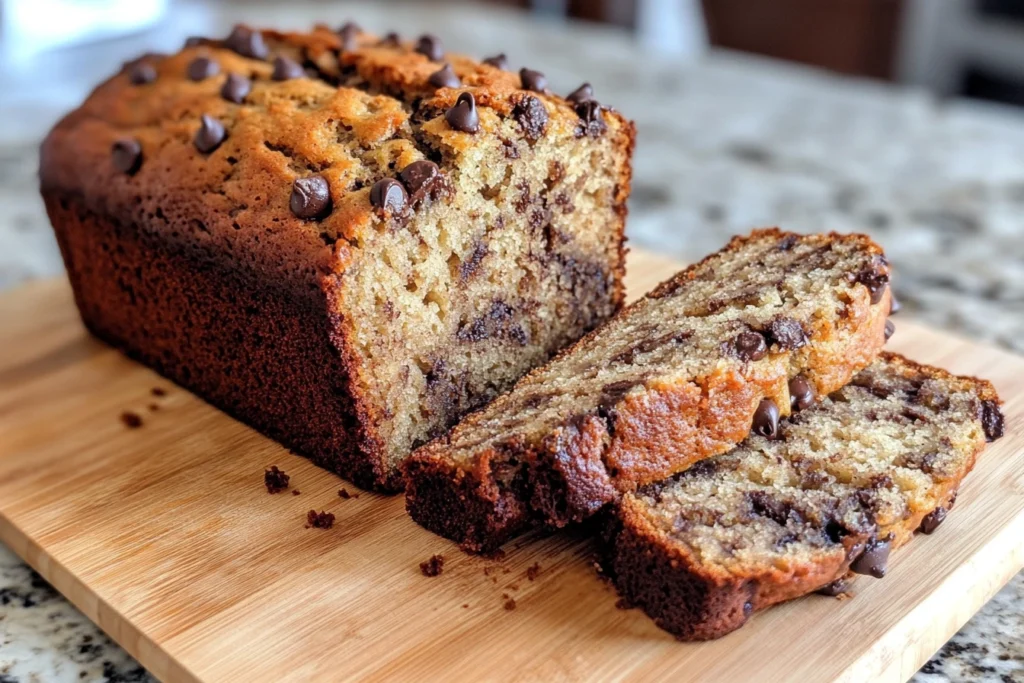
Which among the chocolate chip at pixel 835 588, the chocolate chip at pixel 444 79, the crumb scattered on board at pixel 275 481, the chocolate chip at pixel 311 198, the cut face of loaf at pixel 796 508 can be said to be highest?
the chocolate chip at pixel 444 79

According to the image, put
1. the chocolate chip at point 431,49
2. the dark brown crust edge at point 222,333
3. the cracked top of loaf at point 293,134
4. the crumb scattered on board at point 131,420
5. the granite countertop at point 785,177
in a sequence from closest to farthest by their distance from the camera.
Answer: the cracked top of loaf at point 293,134
the dark brown crust edge at point 222,333
the crumb scattered on board at point 131,420
the chocolate chip at point 431,49
the granite countertop at point 785,177

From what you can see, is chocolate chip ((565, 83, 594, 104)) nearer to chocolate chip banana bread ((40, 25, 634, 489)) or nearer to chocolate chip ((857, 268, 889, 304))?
chocolate chip banana bread ((40, 25, 634, 489))

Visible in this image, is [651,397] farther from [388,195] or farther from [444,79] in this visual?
[444,79]

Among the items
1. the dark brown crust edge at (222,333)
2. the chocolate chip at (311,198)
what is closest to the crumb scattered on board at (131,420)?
the dark brown crust edge at (222,333)

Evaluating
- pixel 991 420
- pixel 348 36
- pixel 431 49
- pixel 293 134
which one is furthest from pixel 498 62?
pixel 991 420

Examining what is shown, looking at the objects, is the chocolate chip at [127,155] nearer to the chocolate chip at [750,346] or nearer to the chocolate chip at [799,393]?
the chocolate chip at [750,346]

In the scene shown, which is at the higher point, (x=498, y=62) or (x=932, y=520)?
(x=498, y=62)
